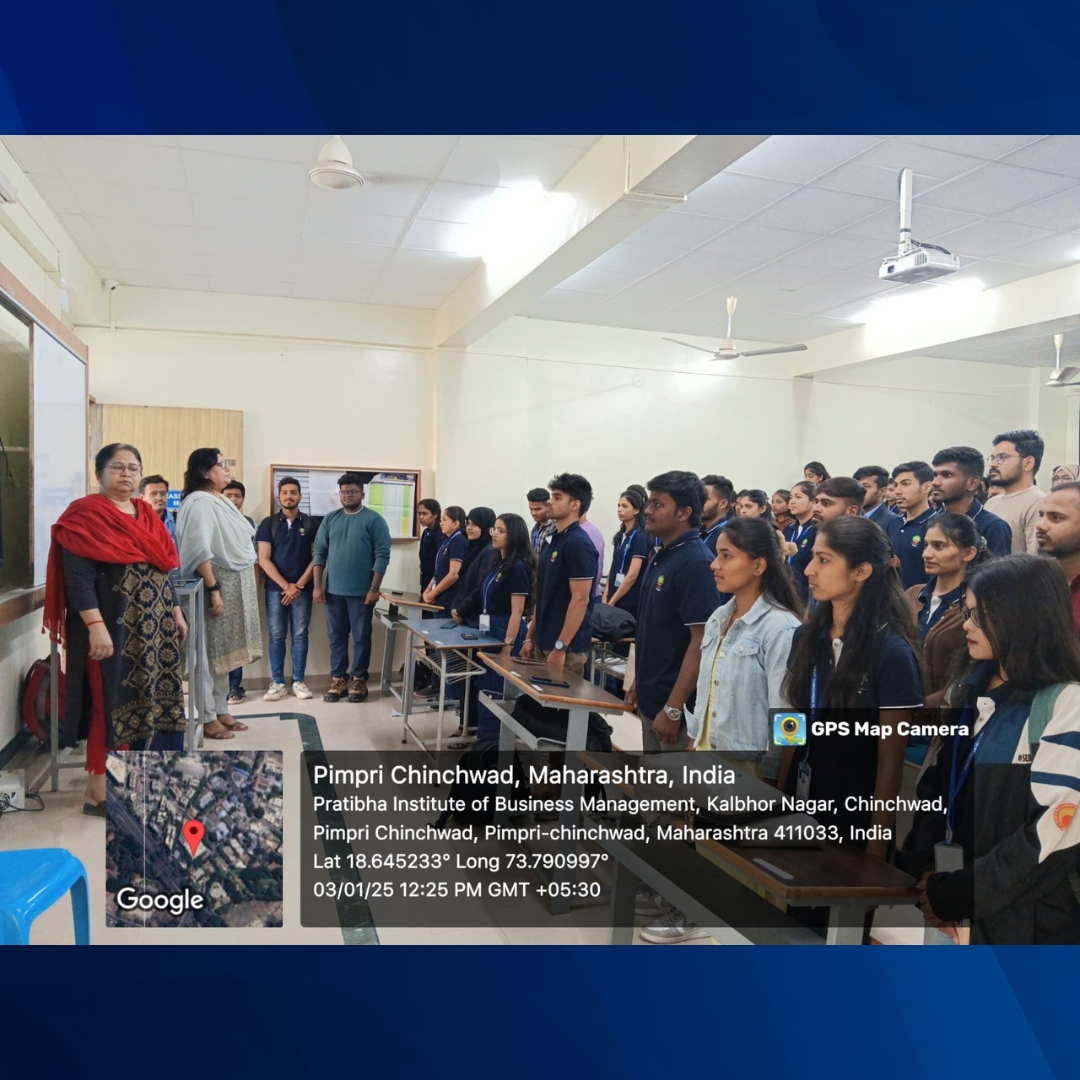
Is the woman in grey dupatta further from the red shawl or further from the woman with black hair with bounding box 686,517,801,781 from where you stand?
the woman with black hair with bounding box 686,517,801,781

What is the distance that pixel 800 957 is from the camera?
4.02 ft

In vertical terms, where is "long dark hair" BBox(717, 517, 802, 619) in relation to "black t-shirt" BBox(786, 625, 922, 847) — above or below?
above

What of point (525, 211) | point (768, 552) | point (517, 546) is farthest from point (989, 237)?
point (768, 552)

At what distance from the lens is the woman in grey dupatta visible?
339cm

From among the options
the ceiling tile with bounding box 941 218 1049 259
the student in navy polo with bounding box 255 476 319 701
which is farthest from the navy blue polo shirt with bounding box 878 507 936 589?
the student in navy polo with bounding box 255 476 319 701

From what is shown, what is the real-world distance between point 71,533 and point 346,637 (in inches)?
108

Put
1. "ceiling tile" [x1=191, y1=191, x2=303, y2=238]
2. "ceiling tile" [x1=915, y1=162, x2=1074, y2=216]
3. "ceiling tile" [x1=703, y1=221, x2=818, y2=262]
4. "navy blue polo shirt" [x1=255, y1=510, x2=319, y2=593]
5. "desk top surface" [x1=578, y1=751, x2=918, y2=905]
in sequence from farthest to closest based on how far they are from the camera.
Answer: "navy blue polo shirt" [x1=255, y1=510, x2=319, y2=593] < "ceiling tile" [x1=703, y1=221, x2=818, y2=262] < "ceiling tile" [x1=191, y1=191, x2=303, y2=238] < "ceiling tile" [x1=915, y1=162, x2=1074, y2=216] < "desk top surface" [x1=578, y1=751, x2=918, y2=905]

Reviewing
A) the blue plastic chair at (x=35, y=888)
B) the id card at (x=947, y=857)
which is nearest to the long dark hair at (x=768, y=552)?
the id card at (x=947, y=857)

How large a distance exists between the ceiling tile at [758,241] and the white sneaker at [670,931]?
3.25 metres

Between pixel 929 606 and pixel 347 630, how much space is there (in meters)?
4.01

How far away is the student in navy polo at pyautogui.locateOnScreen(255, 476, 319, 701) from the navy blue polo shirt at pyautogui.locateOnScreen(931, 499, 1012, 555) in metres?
4.12

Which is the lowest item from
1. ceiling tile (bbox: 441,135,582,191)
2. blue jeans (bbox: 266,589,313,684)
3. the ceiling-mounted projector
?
blue jeans (bbox: 266,589,313,684)

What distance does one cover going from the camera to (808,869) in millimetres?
1308

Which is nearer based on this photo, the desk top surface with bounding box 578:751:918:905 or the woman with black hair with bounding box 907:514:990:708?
the desk top surface with bounding box 578:751:918:905
